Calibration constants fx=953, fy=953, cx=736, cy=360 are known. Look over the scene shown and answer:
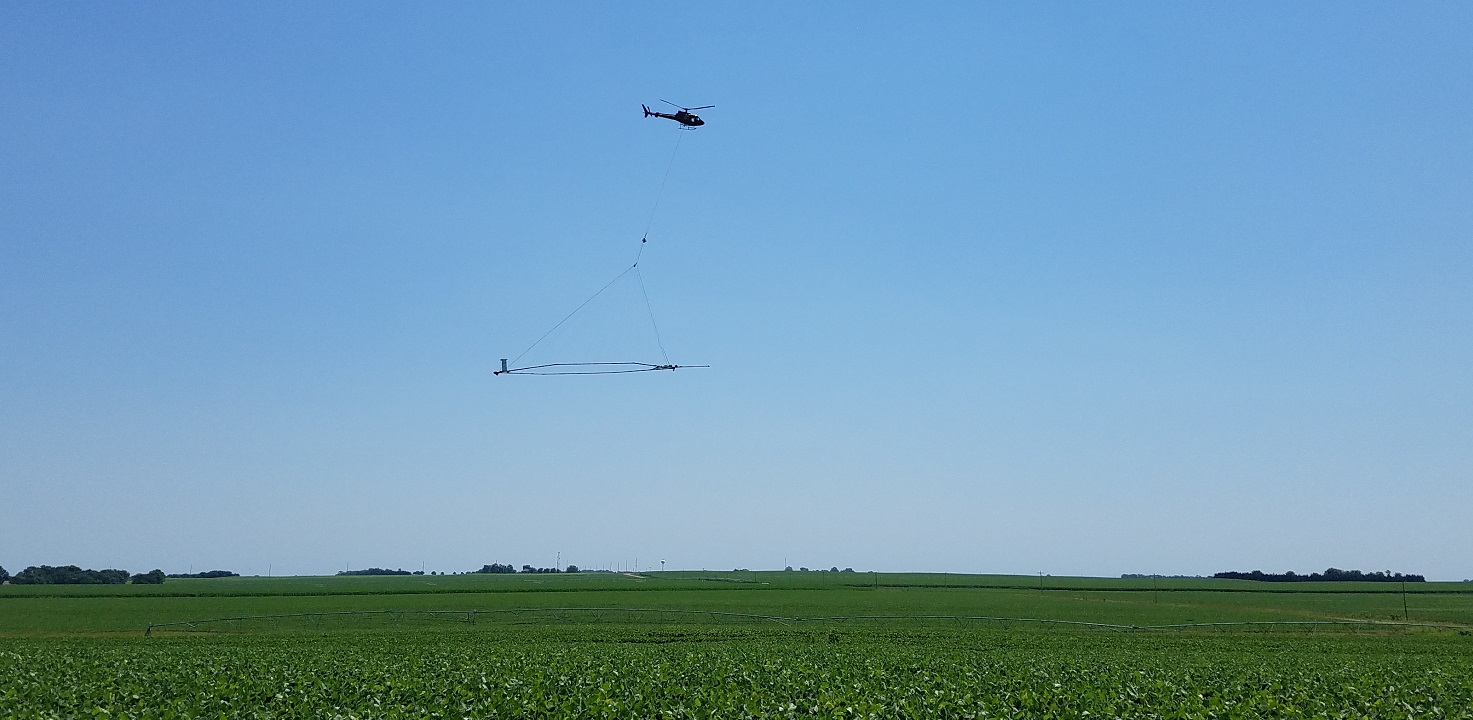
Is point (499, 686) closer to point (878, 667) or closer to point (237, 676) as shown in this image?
point (237, 676)

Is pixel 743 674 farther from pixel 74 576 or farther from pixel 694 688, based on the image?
pixel 74 576

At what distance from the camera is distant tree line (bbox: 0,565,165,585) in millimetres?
185125

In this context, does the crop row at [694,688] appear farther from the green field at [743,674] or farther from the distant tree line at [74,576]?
the distant tree line at [74,576]

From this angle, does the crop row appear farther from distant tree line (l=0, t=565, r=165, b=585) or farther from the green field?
distant tree line (l=0, t=565, r=165, b=585)

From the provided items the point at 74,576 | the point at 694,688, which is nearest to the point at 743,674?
the point at 694,688

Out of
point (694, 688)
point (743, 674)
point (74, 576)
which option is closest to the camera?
point (694, 688)

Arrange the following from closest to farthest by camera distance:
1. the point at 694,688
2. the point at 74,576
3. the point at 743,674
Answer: the point at 694,688
the point at 743,674
the point at 74,576

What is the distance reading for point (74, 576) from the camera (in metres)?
188

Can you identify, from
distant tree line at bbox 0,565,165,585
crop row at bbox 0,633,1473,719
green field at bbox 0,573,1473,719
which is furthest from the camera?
distant tree line at bbox 0,565,165,585

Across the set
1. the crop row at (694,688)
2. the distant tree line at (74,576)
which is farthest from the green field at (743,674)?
the distant tree line at (74,576)

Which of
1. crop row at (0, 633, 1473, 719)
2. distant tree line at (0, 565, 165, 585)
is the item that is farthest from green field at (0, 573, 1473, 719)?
distant tree line at (0, 565, 165, 585)

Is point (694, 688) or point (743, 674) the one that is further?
point (743, 674)

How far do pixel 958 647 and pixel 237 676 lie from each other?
2807cm

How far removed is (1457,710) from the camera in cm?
1956
